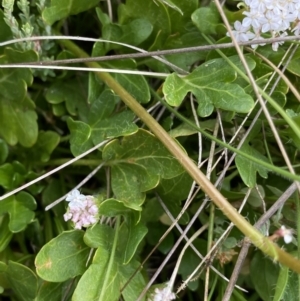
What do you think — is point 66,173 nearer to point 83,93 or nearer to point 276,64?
point 83,93

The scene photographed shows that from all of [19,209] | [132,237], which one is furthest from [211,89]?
[19,209]

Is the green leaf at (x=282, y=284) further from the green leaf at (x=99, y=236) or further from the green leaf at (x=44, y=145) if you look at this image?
the green leaf at (x=44, y=145)

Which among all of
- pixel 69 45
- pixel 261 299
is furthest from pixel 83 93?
pixel 261 299

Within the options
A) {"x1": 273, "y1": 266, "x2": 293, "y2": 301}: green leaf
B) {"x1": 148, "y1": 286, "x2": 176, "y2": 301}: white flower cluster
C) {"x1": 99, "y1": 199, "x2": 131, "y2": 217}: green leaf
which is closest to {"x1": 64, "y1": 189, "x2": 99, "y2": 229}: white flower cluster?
{"x1": 99, "y1": 199, "x2": 131, "y2": 217}: green leaf

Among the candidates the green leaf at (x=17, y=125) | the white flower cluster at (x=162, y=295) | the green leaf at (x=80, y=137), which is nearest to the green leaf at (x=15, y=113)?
the green leaf at (x=17, y=125)

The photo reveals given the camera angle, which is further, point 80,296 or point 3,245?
point 3,245
